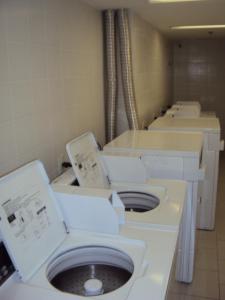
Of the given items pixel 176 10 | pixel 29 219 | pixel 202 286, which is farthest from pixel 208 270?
pixel 176 10

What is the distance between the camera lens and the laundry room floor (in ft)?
8.43

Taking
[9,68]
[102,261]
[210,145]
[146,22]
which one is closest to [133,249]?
[102,261]

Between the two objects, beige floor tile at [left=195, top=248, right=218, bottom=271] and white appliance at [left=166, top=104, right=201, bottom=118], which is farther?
white appliance at [left=166, top=104, right=201, bottom=118]

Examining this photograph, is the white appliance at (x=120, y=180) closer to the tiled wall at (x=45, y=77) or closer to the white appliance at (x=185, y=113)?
the tiled wall at (x=45, y=77)

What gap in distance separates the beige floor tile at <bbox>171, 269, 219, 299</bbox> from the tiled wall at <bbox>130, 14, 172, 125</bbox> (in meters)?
1.77

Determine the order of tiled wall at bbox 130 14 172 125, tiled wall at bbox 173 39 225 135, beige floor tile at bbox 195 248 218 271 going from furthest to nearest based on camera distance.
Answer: tiled wall at bbox 173 39 225 135
tiled wall at bbox 130 14 172 125
beige floor tile at bbox 195 248 218 271

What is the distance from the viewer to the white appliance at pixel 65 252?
1.21 m

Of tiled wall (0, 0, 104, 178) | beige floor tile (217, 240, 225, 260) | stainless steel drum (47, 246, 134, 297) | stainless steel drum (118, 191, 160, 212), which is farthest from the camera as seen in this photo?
beige floor tile (217, 240, 225, 260)

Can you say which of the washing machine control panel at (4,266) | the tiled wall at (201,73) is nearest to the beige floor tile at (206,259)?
the washing machine control panel at (4,266)

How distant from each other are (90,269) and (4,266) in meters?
0.48

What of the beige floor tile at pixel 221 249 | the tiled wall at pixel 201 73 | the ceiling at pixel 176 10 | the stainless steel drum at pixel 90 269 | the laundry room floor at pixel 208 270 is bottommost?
the beige floor tile at pixel 221 249

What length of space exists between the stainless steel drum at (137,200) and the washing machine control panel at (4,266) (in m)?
1.02

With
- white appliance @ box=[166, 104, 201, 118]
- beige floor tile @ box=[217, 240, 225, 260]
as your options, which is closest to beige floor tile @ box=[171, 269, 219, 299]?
beige floor tile @ box=[217, 240, 225, 260]

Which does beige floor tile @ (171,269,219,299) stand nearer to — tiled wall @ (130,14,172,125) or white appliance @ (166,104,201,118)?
tiled wall @ (130,14,172,125)
